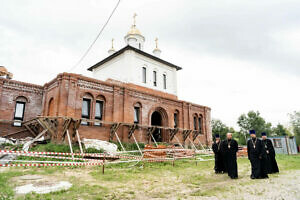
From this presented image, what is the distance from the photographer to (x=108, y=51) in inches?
1133

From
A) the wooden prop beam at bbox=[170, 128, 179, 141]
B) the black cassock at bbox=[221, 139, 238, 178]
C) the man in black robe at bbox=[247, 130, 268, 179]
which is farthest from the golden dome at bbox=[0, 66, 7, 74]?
the man in black robe at bbox=[247, 130, 268, 179]

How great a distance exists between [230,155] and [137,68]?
1607 centimetres

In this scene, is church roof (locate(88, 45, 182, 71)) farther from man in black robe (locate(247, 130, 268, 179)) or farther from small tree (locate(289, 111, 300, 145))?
small tree (locate(289, 111, 300, 145))

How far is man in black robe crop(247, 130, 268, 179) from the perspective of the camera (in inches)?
311

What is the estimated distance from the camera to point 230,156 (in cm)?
852

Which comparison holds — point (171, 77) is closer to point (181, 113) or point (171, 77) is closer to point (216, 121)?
point (181, 113)

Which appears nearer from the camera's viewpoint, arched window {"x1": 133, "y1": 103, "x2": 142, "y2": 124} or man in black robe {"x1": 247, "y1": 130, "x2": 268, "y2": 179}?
man in black robe {"x1": 247, "y1": 130, "x2": 268, "y2": 179}

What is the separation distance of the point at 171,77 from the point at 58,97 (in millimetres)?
15797

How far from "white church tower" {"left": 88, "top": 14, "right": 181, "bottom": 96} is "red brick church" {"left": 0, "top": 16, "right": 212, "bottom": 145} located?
0.11 metres

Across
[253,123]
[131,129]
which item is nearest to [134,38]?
[131,129]

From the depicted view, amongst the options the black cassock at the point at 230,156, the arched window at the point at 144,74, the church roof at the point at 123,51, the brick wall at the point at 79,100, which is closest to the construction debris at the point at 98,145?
the brick wall at the point at 79,100

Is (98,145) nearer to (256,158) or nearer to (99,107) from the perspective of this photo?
(99,107)

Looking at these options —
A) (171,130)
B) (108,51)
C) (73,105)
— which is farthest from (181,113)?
(108,51)

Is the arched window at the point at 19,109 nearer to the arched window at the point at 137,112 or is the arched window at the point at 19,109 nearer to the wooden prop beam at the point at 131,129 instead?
the wooden prop beam at the point at 131,129
